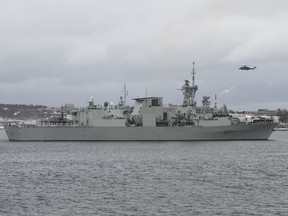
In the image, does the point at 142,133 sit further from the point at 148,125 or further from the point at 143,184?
the point at 143,184

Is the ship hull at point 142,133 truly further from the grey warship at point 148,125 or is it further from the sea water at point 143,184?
the sea water at point 143,184

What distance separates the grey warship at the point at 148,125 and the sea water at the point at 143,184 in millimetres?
19503

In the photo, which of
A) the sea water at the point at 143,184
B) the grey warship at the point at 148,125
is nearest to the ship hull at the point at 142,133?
the grey warship at the point at 148,125

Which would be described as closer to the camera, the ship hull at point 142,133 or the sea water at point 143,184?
the sea water at point 143,184

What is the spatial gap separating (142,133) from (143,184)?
43299mm

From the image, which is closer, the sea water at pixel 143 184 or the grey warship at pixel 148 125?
the sea water at pixel 143 184

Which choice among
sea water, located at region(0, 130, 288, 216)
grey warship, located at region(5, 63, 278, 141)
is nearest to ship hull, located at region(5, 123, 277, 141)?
grey warship, located at region(5, 63, 278, 141)

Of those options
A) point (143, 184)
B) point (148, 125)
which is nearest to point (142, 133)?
point (148, 125)

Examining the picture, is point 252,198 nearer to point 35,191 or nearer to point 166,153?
point 35,191

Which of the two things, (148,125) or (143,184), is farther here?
(148,125)

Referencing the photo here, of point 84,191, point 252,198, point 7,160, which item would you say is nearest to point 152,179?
point 84,191

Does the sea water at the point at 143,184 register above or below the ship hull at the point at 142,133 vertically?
below

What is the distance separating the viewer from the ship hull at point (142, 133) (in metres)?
78.9

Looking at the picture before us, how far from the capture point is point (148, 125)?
7944 cm
